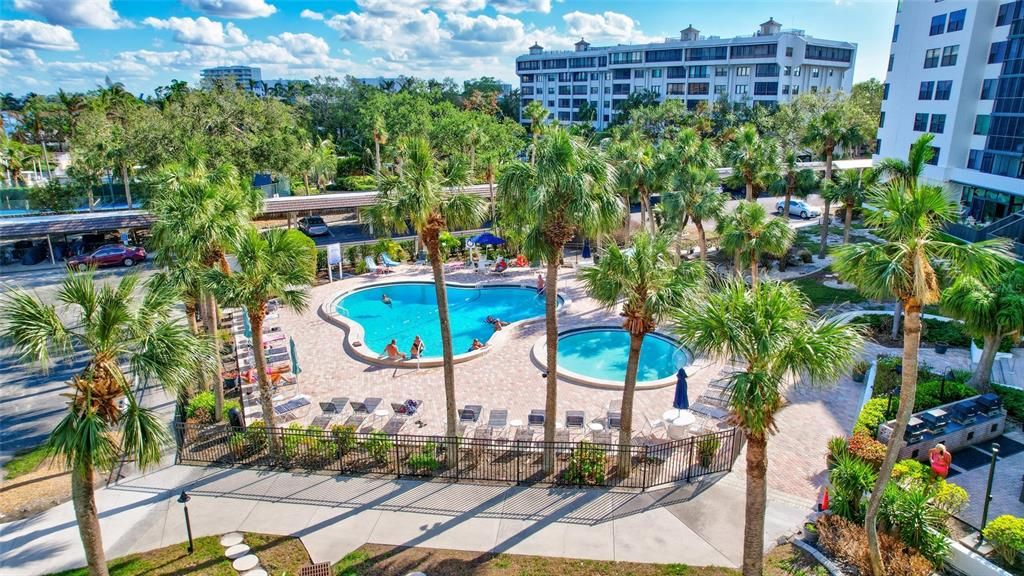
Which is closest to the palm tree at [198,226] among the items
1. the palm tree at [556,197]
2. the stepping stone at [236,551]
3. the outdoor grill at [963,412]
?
the stepping stone at [236,551]

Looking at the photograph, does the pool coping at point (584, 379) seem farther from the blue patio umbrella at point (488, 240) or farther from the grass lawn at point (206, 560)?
the blue patio umbrella at point (488, 240)

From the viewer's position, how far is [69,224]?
124 ft

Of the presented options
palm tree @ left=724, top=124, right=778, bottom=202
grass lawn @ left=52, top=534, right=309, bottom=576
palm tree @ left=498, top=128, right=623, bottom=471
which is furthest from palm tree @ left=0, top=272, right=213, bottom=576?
palm tree @ left=724, top=124, right=778, bottom=202

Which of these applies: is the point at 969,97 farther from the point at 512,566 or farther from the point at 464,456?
the point at 512,566

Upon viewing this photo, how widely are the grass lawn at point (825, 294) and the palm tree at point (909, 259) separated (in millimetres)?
19378

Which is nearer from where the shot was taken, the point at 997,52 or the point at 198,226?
the point at 198,226

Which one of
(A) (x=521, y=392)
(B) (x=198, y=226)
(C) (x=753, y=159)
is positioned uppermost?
(C) (x=753, y=159)

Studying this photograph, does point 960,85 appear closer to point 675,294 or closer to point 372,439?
point 675,294

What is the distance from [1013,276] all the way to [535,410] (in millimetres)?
16111

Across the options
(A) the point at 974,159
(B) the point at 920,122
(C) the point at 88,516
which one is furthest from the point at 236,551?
(B) the point at 920,122

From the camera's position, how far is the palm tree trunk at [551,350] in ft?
49.3

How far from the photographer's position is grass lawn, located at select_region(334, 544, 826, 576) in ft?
42.4

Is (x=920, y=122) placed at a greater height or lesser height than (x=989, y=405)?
greater

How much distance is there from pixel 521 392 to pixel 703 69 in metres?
84.9
